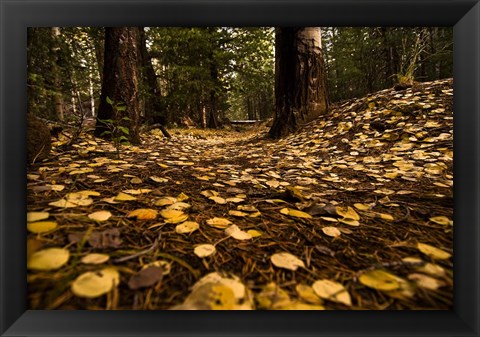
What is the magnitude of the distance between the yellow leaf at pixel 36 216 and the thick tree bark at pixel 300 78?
9.78 feet

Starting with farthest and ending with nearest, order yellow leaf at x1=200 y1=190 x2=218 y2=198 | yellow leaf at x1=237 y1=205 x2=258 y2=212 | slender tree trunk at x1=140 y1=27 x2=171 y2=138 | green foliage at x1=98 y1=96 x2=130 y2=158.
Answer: slender tree trunk at x1=140 y1=27 x2=171 y2=138 → green foliage at x1=98 y1=96 x2=130 y2=158 → yellow leaf at x1=200 y1=190 x2=218 y2=198 → yellow leaf at x1=237 y1=205 x2=258 y2=212

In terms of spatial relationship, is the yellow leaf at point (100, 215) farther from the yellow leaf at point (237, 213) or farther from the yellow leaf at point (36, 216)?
the yellow leaf at point (237, 213)

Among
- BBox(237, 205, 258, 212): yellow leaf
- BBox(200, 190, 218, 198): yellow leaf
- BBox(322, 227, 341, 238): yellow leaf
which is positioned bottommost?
BBox(322, 227, 341, 238): yellow leaf

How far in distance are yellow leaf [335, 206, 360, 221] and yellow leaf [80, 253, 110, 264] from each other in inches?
32.9

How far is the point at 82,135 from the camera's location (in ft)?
7.45

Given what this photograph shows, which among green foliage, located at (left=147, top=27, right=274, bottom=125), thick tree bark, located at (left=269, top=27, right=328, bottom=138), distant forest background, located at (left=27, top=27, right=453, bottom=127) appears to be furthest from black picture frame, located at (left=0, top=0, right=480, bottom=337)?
green foliage, located at (left=147, top=27, right=274, bottom=125)

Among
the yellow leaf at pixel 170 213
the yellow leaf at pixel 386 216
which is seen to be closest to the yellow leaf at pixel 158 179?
the yellow leaf at pixel 170 213

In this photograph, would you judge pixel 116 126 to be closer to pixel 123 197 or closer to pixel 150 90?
pixel 123 197

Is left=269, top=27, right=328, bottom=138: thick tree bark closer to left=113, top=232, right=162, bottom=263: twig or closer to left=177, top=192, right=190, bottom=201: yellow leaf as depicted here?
left=177, top=192, right=190, bottom=201: yellow leaf

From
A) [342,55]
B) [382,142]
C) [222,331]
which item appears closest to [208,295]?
[222,331]

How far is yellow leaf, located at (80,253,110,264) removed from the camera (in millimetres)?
579

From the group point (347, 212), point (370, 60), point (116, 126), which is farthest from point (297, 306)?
point (370, 60)
